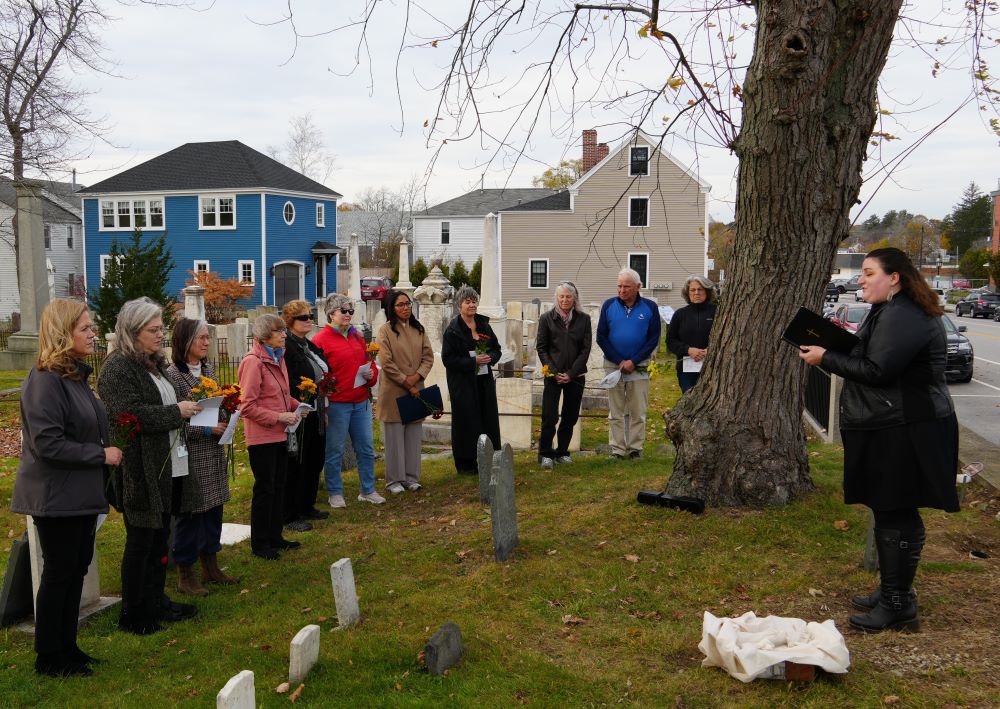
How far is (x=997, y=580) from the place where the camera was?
522cm

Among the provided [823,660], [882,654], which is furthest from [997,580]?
[823,660]

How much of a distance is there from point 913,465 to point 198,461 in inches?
172

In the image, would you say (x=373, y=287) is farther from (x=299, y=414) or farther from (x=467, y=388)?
(x=299, y=414)

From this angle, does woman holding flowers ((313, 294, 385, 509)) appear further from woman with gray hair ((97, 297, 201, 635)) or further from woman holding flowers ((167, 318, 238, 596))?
woman with gray hair ((97, 297, 201, 635))

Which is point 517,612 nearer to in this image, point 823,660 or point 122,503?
point 823,660

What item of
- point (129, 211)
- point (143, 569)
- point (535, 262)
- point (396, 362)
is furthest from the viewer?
point (129, 211)

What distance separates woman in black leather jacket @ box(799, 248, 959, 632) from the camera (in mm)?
4402

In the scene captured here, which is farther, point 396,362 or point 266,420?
point 396,362

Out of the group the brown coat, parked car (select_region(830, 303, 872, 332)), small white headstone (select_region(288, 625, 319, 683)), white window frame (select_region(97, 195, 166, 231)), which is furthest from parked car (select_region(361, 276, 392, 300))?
small white headstone (select_region(288, 625, 319, 683))

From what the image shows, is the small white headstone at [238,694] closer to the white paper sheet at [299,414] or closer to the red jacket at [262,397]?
the red jacket at [262,397]

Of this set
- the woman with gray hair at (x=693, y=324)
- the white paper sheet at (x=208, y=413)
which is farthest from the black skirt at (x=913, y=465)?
the woman with gray hair at (x=693, y=324)

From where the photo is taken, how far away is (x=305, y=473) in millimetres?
7664

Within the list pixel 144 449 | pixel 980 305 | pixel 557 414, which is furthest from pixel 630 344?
pixel 980 305

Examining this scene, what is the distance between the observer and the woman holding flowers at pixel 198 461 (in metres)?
5.53
